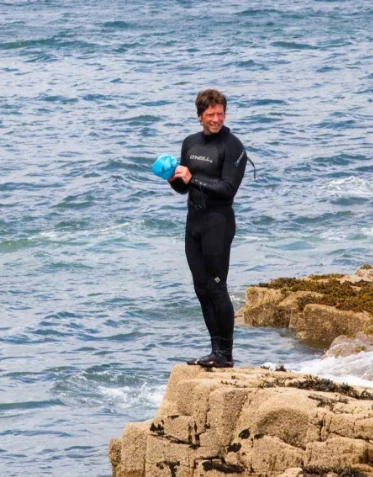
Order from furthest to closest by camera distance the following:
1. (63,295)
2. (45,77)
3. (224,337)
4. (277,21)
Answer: (277,21) < (45,77) < (63,295) < (224,337)

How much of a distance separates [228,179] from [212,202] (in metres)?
0.25

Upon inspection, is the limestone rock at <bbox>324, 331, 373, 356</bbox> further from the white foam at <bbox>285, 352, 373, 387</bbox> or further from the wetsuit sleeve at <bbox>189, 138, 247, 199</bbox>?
the wetsuit sleeve at <bbox>189, 138, 247, 199</bbox>

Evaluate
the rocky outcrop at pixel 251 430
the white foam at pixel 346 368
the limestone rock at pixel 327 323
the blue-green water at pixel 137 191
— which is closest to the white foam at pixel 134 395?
the blue-green water at pixel 137 191

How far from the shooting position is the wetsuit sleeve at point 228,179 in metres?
9.38

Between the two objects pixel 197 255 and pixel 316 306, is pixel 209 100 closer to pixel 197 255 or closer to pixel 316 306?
pixel 197 255

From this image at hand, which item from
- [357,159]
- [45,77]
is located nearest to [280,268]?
[357,159]

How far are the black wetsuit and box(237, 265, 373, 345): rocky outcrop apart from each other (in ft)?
17.0

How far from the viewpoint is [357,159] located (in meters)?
28.2

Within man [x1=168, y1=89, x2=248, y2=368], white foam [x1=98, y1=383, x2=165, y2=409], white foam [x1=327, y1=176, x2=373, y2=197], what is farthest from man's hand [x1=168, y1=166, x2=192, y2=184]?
white foam [x1=327, y1=176, x2=373, y2=197]

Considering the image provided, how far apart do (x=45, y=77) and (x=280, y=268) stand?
2178 centimetres

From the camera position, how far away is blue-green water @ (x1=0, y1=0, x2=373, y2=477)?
47.0 feet

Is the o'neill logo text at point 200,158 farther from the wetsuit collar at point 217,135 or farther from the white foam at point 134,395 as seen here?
the white foam at point 134,395

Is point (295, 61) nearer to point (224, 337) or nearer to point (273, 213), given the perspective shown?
point (273, 213)

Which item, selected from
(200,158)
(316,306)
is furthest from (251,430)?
(316,306)
